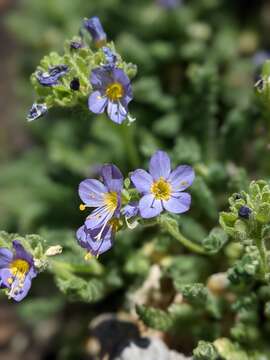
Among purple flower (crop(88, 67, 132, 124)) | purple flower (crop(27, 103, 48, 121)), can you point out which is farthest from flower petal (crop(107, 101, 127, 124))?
purple flower (crop(27, 103, 48, 121))

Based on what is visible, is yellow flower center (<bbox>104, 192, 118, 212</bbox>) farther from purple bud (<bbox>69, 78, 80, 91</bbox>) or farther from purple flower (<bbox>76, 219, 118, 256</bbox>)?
purple bud (<bbox>69, 78, 80, 91</bbox>)

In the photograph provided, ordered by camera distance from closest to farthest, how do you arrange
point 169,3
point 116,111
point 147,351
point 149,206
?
point 149,206
point 116,111
point 147,351
point 169,3

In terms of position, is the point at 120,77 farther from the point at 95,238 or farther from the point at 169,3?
the point at 169,3

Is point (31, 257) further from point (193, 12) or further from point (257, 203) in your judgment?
point (193, 12)

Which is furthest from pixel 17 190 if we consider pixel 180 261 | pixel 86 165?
pixel 180 261

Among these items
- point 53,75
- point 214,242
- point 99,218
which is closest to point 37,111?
point 53,75

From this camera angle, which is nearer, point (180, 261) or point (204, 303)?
point (204, 303)
